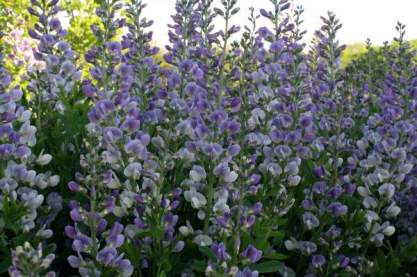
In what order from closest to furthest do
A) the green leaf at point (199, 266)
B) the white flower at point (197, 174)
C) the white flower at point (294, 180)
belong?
the green leaf at point (199, 266) → the white flower at point (197, 174) → the white flower at point (294, 180)

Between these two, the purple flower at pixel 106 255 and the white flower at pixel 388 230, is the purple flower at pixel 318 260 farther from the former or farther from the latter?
the purple flower at pixel 106 255

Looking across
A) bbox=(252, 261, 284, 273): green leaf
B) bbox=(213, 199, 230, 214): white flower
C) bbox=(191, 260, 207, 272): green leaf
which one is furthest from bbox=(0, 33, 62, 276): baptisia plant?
bbox=(252, 261, 284, 273): green leaf

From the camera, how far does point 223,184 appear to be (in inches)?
122

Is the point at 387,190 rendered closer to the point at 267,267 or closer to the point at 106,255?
the point at 267,267

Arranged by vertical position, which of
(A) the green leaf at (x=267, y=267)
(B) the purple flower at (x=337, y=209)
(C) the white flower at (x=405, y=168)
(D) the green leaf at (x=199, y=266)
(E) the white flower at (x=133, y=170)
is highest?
(E) the white flower at (x=133, y=170)

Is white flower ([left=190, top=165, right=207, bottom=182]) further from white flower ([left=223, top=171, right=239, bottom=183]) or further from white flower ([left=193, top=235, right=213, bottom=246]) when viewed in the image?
white flower ([left=193, top=235, right=213, bottom=246])

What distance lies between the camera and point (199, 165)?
137 inches

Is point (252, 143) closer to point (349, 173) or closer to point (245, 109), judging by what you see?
point (245, 109)

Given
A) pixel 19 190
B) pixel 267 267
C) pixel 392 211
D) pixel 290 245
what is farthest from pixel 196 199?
pixel 392 211

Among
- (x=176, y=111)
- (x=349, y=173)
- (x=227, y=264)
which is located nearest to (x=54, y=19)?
(x=176, y=111)

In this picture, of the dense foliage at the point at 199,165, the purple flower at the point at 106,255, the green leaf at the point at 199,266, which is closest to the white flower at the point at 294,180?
the dense foliage at the point at 199,165

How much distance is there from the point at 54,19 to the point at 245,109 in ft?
5.82

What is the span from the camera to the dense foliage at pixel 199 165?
2865 mm

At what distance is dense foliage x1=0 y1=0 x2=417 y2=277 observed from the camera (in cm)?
287
